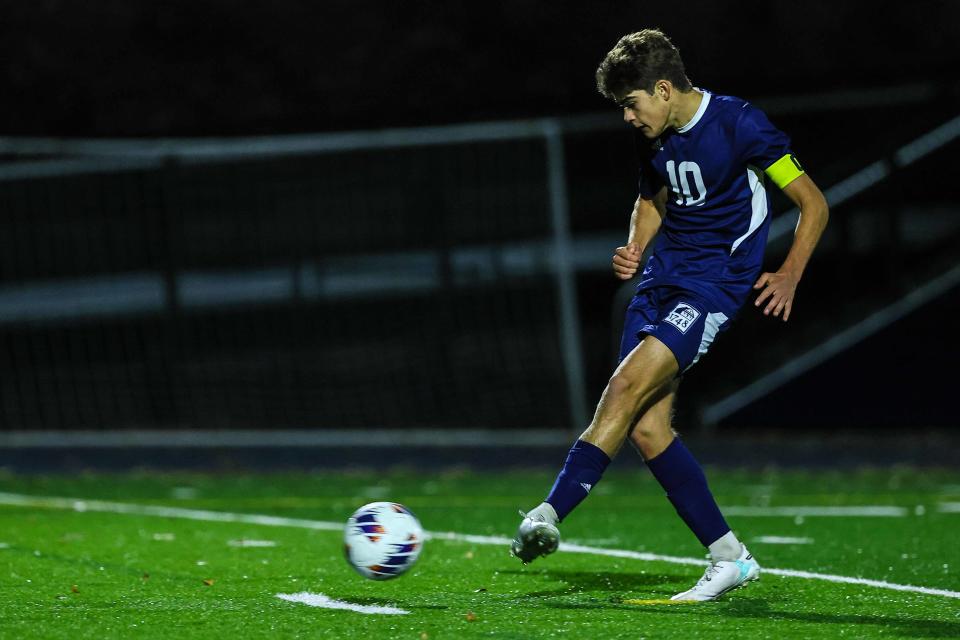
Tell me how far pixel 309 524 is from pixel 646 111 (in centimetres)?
410

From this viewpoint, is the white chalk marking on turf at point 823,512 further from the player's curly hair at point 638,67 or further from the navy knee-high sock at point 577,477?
the player's curly hair at point 638,67

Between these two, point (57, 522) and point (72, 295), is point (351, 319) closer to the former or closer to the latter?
point (72, 295)

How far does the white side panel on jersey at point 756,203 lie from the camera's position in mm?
6082

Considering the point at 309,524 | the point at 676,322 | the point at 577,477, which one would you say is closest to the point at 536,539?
the point at 577,477

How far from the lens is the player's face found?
5875 millimetres

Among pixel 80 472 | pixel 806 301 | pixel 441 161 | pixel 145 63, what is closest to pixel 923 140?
pixel 806 301

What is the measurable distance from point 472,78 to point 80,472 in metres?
16.9

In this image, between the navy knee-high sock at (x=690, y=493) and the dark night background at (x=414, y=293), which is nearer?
the navy knee-high sock at (x=690, y=493)

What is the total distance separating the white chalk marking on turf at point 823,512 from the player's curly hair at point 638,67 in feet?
13.7

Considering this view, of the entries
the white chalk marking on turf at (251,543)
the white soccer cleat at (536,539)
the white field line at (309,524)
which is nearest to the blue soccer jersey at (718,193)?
the white soccer cleat at (536,539)

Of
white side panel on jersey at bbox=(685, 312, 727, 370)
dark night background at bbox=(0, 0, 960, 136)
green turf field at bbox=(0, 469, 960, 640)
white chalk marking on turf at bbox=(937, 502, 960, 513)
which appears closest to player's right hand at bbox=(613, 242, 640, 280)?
white side panel on jersey at bbox=(685, 312, 727, 370)

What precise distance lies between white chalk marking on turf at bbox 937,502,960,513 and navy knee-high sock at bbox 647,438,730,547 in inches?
163

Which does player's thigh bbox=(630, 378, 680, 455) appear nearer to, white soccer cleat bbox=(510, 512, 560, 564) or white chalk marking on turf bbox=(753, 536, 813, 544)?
white soccer cleat bbox=(510, 512, 560, 564)

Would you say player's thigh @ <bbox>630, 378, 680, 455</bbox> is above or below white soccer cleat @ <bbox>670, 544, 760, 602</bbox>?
above
